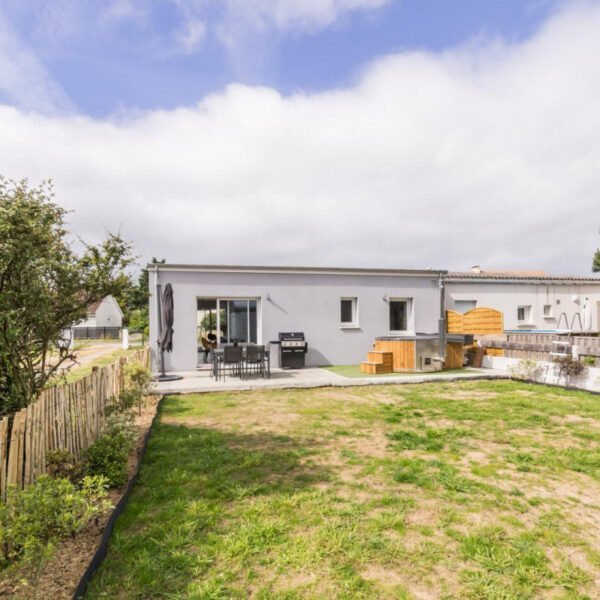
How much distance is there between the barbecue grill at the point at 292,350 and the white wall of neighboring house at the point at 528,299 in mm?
7154

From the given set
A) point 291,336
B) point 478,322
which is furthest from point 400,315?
point 291,336

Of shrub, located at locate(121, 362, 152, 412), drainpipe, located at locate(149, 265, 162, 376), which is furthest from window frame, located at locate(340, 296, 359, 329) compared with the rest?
shrub, located at locate(121, 362, 152, 412)

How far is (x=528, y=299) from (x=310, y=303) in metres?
10.7

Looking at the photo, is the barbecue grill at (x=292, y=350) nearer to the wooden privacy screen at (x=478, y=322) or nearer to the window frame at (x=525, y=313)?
the wooden privacy screen at (x=478, y=322)

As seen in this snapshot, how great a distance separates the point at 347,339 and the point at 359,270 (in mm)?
2712

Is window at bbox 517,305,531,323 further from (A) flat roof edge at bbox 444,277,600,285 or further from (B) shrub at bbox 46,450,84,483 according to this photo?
(B) shrub at bbox 46,450,84,483

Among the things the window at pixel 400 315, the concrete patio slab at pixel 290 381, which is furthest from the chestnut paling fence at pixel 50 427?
the window at pixel 400 315

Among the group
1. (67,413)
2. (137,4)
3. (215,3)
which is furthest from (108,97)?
(67,413)

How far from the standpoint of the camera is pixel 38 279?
3.69 metres

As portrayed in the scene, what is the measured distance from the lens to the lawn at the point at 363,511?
2.54m

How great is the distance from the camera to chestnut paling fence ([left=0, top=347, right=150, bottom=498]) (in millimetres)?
3039

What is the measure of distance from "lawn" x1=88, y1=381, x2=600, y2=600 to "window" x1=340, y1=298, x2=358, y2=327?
810 centimetres

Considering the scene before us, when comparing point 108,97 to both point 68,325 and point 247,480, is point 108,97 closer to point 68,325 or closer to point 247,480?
point 68,325

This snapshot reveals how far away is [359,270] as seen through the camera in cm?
1458
